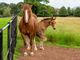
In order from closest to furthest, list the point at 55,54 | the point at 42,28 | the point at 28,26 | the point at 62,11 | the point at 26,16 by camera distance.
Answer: the point at 26,16 → the point at 28,26 → the point at 55,54 → the point at 42,28 → the point at 62,11

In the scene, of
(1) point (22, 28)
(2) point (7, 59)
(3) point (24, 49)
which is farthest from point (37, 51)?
(2) point (7, 59)

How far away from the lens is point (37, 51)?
39.2 ft

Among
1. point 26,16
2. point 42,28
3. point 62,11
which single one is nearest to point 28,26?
point 26,16

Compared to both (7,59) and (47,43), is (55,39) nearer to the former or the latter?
(47,43)

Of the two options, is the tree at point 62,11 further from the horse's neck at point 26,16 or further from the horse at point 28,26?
the horse's neck at point 26,16

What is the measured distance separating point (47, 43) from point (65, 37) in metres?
0.89

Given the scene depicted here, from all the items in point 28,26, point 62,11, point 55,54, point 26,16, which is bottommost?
point 55,54

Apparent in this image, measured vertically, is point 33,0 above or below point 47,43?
Answer: above

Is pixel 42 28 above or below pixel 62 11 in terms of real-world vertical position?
above

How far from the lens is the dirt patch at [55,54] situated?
1065 cm

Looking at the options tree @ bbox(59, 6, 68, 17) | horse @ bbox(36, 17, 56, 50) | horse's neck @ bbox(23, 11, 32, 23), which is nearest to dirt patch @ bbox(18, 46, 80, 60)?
horse @ bbox(36, 17, 56, 50)

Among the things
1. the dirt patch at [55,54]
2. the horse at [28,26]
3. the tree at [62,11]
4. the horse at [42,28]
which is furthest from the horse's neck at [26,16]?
the tree at [62,11]

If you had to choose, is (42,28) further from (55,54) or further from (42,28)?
(55,54)

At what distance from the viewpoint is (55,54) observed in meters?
11.5
